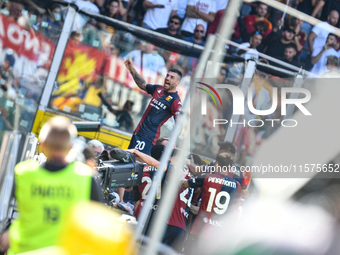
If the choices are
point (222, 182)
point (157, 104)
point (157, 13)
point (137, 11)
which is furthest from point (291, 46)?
point (222, 182)

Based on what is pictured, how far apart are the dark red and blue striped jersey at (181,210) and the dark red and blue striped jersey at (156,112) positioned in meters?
0.86

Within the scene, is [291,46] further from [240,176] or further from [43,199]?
[43,199]

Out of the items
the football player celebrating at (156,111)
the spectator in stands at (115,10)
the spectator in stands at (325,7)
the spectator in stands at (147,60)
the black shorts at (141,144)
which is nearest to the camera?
the football player celebrating at (156,111)

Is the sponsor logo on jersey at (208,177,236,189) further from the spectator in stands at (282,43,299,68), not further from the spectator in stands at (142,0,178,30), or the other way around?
the spectator in stands at (142,0,178,30)

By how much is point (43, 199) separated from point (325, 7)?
6979 millimetres

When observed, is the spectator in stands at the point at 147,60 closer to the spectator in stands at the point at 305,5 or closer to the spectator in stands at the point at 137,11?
the spectator in stands at the point at 137,11

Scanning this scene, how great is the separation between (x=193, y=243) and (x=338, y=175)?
1.87m

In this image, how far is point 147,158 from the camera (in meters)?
3.87

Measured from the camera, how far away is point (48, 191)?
2.10 meters

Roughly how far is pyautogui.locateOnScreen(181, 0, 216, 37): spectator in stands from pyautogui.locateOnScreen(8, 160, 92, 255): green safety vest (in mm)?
5280

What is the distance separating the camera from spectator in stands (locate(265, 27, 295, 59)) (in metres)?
6.91

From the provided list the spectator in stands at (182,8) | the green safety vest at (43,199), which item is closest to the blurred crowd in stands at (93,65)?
the spectator in stands at (182,8)

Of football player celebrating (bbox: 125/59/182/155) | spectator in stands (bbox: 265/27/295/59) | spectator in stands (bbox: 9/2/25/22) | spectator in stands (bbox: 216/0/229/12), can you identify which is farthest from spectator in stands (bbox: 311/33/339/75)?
spectator in stands (bbox: 9/2/25/22)

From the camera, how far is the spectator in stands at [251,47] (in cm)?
644
